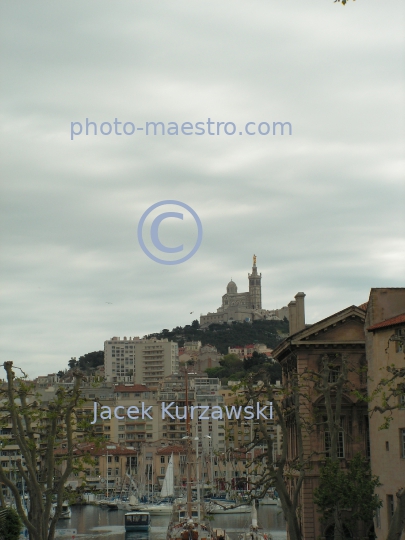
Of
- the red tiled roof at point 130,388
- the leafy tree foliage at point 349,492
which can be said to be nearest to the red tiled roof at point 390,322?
the leafy tree foliage at point 349,492

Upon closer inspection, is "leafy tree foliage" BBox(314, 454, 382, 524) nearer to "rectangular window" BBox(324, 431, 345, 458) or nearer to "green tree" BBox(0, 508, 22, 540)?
"rectangular window" BBox(324, 431, 345, 458)

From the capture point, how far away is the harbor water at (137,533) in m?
95.8

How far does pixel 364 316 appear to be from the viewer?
5091cm

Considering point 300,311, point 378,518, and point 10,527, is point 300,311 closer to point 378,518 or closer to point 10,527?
point 378,518

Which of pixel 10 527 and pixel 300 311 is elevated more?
pixel 300 311

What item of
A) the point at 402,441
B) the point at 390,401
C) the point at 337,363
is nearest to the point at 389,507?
the point at 402,441

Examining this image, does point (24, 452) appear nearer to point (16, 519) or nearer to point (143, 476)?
point (16, 519)

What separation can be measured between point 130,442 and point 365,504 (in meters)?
145

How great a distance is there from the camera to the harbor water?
9581 centimetres

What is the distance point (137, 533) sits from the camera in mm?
99500

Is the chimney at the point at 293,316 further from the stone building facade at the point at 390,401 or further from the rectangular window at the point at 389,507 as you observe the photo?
the rectangular window at the point at 389,507

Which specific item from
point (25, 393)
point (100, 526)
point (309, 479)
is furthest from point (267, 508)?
point (25, 393)

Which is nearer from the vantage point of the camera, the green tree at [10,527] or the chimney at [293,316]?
the green tree at [10,527]

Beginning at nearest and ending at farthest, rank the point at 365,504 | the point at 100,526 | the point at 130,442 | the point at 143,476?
the point at 365,504 → the point at 100,526 → the point at 143,476 → the point at 130,442
